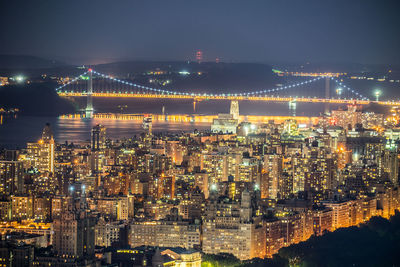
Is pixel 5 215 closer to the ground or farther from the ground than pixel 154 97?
closer to the ground

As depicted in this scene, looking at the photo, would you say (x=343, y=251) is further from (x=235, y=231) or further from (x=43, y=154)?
(x=43, y=154)

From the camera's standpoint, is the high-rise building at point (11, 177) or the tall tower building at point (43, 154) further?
the tall tower building at point (43, 154)

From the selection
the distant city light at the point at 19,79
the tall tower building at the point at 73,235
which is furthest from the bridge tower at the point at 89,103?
the tall tower building at the point at 73,235

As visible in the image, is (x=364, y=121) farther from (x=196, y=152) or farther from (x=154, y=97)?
(x=196, y=152)

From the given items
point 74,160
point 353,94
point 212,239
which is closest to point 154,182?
point 74,160

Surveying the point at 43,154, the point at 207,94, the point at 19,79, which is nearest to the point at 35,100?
the point at 19,79

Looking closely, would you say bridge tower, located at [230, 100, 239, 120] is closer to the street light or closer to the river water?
the river water

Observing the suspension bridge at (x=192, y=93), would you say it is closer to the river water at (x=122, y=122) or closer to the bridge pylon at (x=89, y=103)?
the bridge pylon at (x=89, y=103)

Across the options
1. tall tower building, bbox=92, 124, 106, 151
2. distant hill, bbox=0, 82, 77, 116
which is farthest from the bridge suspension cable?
tall tower building, bbox=92, 124, 106, 151
